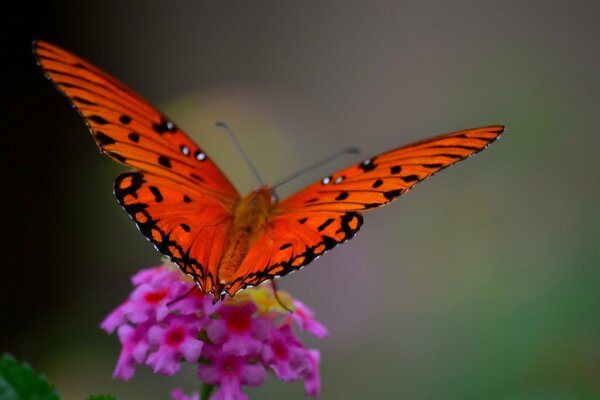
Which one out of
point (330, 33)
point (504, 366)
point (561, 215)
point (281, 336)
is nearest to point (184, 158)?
point (281, 336)

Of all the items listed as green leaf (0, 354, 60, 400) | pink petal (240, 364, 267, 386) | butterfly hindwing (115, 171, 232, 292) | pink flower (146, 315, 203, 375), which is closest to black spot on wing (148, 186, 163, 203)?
butterfly hindwing (115, 171, 232, 292)

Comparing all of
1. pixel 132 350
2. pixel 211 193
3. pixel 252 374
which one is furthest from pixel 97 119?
pixel 252 374

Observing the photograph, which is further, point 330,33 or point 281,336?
point 330,33

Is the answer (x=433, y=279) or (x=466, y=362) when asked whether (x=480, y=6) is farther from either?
(x=466, y=362)

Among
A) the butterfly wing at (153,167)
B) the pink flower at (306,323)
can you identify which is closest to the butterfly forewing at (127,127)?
the butterfly wing at (153,167)

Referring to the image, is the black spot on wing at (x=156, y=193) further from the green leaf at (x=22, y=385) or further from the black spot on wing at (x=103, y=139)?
the green leaf at (x=22, y=385)

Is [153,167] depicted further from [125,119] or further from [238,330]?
[238,330]
